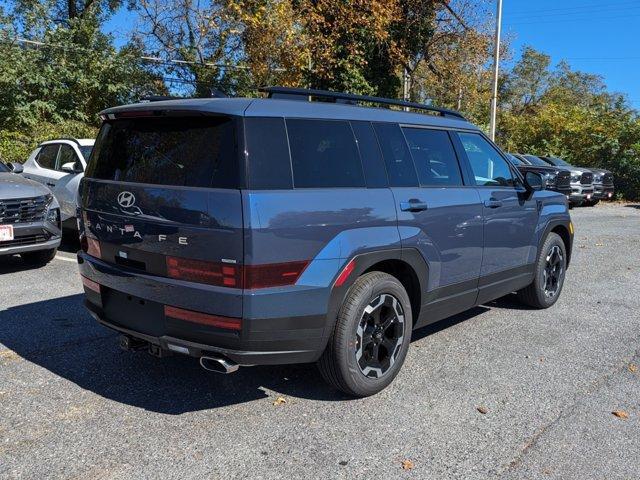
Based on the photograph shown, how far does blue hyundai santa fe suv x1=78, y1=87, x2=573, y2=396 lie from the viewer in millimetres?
3250

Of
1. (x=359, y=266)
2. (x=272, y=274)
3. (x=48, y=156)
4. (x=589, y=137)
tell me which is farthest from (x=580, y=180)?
(x=272, y=274)

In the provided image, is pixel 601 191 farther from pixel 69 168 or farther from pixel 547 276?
pixel 69 168

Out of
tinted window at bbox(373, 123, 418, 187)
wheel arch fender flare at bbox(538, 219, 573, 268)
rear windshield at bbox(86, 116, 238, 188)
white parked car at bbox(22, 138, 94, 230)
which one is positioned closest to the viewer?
rear windshield at bbox(86, 116, 238, 188)

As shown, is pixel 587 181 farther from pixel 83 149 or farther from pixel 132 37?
pixel 132 37

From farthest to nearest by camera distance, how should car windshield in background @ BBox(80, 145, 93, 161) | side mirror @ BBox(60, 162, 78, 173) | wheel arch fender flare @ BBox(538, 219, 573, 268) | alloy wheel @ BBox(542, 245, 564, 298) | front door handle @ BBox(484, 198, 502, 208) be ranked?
1. car windshield in background @ BBox(80, 145, 93, 161)
2. side mirror @ BBox(60, 162, 78, 173)
3. alloy wheel @ BBox(542, 245, 564, 298)
4. wheel arch fender flare @ BBox(538, 219, 573, 268)
5. front door handle @ BBox(484, 198, 502, 208)

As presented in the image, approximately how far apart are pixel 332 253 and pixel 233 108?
40.1 inches

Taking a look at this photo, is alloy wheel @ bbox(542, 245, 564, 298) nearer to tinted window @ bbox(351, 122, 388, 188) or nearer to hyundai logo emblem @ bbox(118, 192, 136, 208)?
tinted window @ bbox(351, 122, 388, 188)

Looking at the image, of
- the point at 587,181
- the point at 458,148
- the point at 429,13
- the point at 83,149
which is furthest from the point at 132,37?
the point at 458,148

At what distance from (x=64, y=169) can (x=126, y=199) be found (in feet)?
18.9

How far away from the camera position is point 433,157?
15.0 feet

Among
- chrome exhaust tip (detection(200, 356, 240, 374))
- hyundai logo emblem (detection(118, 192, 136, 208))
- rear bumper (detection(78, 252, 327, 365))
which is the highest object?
hyundai logo emblem (detection(118, 192, 136, 208))

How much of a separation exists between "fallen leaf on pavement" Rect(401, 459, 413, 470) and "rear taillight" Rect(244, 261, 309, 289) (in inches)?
45.1

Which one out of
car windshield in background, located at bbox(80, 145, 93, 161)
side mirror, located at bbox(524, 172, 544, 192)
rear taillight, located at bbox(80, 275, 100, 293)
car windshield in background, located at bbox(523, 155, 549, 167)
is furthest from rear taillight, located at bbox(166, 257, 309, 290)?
car windshield in background, located at bbox(523, 155, 549, 167)

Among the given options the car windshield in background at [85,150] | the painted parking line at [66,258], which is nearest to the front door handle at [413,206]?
the painted parking line at [66,258]
